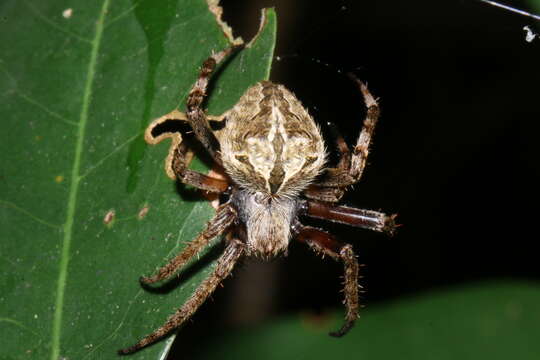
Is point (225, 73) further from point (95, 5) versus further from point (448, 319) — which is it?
point (448, 319)

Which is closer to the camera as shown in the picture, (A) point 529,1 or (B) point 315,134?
(A) point 529,1

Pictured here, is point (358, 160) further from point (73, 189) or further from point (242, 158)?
point (73, 189)

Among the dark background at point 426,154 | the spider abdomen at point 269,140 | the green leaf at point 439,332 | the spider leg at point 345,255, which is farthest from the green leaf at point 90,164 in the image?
the dark background at point 426,154

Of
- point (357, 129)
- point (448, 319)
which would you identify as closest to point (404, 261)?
point (357, 129)

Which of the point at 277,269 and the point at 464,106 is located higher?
the point at 464,106

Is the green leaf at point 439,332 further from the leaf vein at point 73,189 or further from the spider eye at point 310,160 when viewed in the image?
the leaf vein at point 73,189

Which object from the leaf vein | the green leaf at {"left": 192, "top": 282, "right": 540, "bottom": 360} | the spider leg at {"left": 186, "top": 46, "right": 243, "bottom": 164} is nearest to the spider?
the spider leg at {"left": 186, "top": 46, "right": 243, "bottom": 164}

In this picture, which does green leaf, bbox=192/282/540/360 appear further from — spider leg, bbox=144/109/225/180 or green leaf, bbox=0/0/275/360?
spider leg, bbox=144/109/225/180
